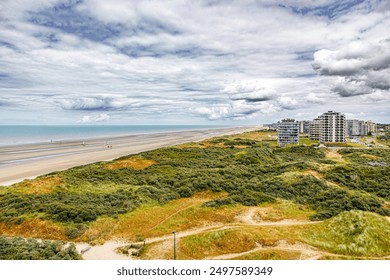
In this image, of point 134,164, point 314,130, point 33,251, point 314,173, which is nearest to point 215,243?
point 33,251

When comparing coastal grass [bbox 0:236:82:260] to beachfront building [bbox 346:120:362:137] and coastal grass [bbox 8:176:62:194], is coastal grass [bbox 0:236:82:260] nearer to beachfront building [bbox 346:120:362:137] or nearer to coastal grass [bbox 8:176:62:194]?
coastal grass [bbox 8:176:62:194]

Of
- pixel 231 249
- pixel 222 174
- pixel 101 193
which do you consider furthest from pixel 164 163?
pixel 231 249

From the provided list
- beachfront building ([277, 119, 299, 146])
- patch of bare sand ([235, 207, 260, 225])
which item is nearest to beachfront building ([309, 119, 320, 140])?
beachfront building ([277, 119, 299, 146])

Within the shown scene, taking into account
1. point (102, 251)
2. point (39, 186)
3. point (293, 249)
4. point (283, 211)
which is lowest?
point (102, 251)

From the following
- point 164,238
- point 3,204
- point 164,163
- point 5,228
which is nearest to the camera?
point 164,238

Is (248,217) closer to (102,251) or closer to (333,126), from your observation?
(102,251)

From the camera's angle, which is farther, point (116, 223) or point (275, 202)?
point (275, 202)

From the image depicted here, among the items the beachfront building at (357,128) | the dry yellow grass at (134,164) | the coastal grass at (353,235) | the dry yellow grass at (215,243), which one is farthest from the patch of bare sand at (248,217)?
the beachfront building at (357,128)

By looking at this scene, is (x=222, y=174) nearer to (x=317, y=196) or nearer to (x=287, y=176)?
(x=287, y=176)
